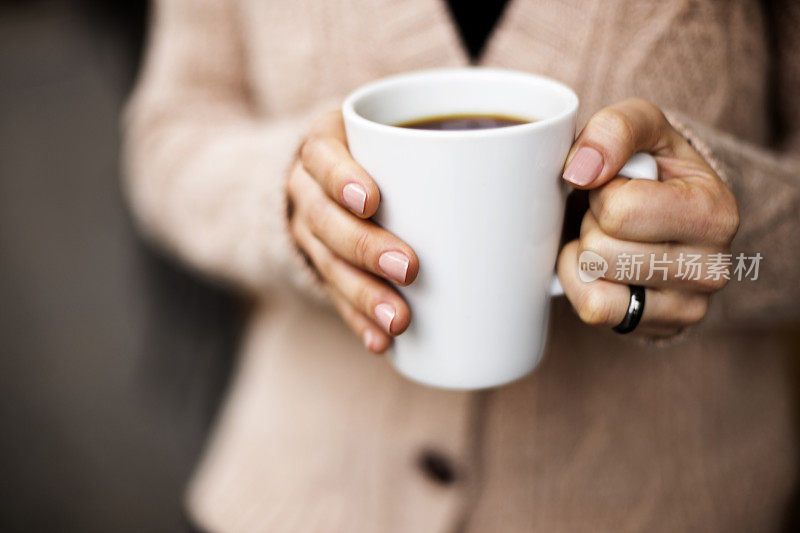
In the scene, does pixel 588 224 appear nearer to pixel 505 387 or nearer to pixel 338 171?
pixel 338 171

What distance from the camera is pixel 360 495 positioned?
65 cm

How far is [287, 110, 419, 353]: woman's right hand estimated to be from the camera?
34 centimetres

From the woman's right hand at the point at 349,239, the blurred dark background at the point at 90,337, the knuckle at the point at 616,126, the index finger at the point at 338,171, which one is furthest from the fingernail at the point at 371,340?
the blurred dark background at the point at 90,337

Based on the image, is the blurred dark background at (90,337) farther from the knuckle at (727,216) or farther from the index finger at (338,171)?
the knuckle at (727,216)

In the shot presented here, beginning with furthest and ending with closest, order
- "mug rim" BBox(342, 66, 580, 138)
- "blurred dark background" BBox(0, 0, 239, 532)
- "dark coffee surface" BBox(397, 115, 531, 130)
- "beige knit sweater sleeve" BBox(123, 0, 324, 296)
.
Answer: "blurred dark background" BBox(0, 0, 239, 532), "beige knit sweater sleeve" BBox(123, 0, 324, 296), "dark coffee surface" BBox(397, 115, 531, 130), "mug rim" BBox(342, 66, 580, 138)

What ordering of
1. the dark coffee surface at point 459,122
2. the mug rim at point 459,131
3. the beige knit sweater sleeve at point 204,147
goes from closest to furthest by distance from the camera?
the mug rim at point 459,131 < the dark coffee surface at point 459,122 < the beige knit sweater sleeve at point 204,147

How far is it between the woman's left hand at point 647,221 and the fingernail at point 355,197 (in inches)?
4.6

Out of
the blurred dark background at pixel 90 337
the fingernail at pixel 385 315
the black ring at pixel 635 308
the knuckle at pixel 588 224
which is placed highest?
the knuckle at pixel 588 224

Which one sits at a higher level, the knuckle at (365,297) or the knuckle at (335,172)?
the knuckle at (335,172)

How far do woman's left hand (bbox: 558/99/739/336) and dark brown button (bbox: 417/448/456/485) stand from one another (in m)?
0.30

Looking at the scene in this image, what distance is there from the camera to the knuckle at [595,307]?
0.34 metres

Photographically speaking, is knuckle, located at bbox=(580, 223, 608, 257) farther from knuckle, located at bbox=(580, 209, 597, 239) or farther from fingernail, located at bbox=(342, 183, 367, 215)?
fingernail, located at bbox=(342, 183, 367, 215)

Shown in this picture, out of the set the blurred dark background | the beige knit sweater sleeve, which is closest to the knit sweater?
the beige knit sweater sleeve

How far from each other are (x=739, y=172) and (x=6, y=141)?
1.40 m
